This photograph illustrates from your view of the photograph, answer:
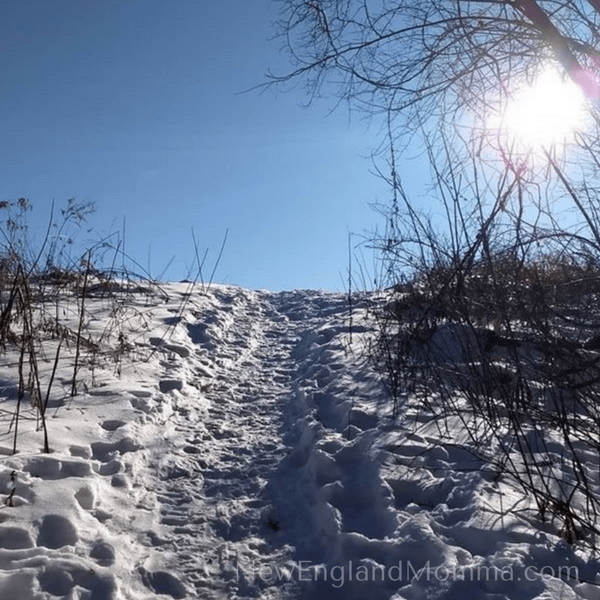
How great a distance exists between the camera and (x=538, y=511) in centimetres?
254

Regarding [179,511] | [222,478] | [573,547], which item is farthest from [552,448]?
[179,511]

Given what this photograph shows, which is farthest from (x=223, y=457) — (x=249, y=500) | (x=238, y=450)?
(x=249, y=500)

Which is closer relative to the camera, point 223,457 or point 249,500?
point 249,500

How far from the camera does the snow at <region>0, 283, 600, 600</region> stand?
2.15m

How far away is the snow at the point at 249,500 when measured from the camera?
7.04ft

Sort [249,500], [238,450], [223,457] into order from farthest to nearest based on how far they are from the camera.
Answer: [238,450] < [223,457] < [249,500]

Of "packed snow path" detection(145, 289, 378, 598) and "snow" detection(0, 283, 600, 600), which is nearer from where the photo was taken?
"snow" detection(0, 283, 600, 600)

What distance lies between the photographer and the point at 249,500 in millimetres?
2945

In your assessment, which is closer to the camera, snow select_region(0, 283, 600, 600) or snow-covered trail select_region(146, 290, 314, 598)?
snow select_region(0, 283, 600, 600)

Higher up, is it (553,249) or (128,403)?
(553,249)

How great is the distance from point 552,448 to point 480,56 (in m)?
3.24

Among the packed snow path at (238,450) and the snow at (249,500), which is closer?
the snow at (249,500)

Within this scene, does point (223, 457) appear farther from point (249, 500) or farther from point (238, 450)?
point (249, 500)

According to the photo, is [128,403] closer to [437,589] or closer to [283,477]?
[283,477]
